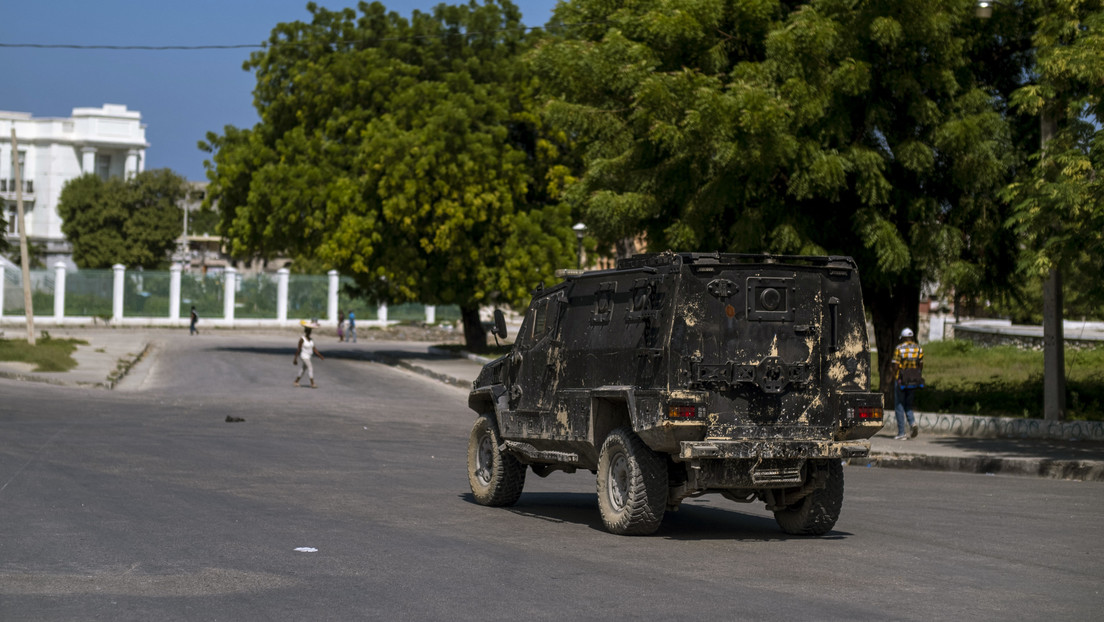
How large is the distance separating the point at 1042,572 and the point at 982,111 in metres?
15.7

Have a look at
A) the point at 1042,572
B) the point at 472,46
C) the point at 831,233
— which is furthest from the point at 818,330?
the point at 472,46

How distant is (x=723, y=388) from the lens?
35.3 ft

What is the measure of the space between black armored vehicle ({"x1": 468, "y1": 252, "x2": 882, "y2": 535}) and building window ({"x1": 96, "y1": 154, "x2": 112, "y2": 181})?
96580mm

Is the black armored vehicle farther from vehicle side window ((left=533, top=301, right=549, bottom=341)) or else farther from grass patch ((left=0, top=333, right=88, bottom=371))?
grass patch ((left=0, top=333, right=88, bottom=371))

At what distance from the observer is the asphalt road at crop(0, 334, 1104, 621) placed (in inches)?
305

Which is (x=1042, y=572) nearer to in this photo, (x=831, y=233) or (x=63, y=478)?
(x=63, y=478)

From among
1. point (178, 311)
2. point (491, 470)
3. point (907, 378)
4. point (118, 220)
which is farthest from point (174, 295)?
point (491, 470)

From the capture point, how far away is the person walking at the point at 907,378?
2081 centimetres

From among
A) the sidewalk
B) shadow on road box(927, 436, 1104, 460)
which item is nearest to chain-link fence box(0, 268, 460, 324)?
the sidewalk

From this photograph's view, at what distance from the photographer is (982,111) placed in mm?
23266

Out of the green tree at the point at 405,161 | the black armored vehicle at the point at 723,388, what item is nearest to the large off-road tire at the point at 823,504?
the black armored vehicle at the point at 723,388

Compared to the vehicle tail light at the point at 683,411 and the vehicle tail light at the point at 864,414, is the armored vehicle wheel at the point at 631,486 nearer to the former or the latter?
the vehicle tail light at the point at 683,411

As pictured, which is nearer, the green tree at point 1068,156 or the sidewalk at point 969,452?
the green tree at point 1068,156

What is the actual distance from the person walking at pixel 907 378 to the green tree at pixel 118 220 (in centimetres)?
7738
